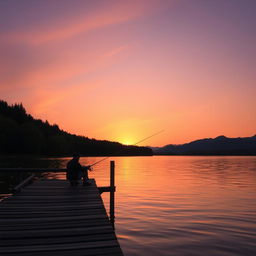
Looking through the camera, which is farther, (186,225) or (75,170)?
(75,170)

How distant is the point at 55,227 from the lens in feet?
28.2

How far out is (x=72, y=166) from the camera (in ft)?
54.9

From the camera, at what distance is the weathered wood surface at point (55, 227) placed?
6.66 m

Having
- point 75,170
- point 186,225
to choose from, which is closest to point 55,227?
point 186,225

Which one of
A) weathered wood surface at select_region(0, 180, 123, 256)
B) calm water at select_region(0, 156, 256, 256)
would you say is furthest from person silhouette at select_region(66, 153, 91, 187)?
calm water at select_region(0, 156, 256, 256)

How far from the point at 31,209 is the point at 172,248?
18.5ft

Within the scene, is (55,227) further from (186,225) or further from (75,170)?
(75,170)

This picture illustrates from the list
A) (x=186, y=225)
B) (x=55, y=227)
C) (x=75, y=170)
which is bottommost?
(x=186, y=225)

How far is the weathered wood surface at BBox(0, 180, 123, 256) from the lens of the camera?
262 inches

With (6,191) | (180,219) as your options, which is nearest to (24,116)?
(6,191)

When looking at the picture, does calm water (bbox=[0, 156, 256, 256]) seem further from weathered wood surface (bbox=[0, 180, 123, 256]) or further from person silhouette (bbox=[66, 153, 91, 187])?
person silhouette (bbox=[66, 153, 91, 187])

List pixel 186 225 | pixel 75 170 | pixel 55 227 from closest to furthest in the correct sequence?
pixel 55 227
pixel 186 225
pixel 75 170

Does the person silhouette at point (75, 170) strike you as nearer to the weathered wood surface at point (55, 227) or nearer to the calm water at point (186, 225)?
the weathered wood surface at point (55, 227)

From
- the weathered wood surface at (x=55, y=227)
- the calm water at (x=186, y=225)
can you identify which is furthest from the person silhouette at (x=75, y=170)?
the calm water at (x=186, y=225)
